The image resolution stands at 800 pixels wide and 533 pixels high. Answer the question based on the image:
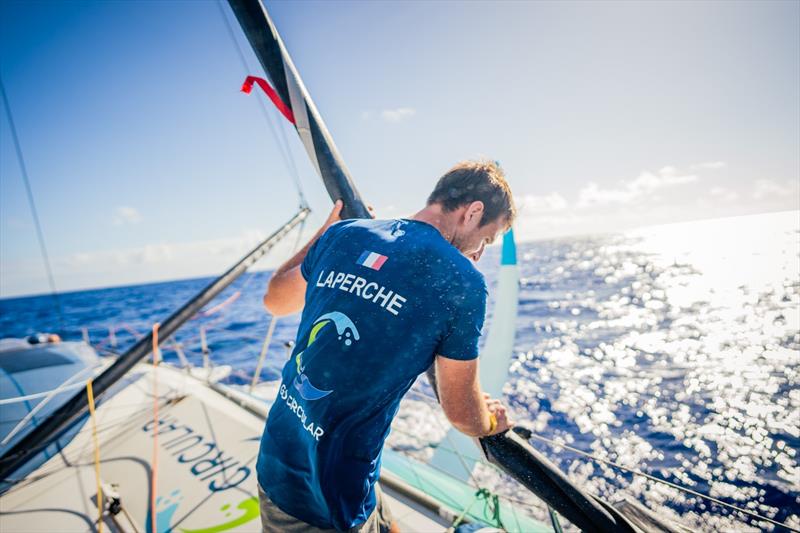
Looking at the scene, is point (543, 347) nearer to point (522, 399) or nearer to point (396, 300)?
point (522, 399)

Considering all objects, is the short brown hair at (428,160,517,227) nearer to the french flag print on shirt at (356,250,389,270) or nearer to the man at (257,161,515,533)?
the man at (257,161,515,533)

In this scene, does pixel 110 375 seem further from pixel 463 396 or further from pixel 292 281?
pixel 463 396

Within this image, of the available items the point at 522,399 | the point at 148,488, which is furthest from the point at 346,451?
the point at 522,399

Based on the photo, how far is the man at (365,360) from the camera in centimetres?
112

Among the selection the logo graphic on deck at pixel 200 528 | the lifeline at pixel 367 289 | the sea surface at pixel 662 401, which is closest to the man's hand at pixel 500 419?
the lifeline at pixel 367 289

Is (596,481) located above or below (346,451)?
below

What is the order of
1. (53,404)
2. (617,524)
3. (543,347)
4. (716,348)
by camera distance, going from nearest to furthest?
(617,524), (53,404), (716,348), (543,347)

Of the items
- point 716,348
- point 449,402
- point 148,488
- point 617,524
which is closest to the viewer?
point 449,402

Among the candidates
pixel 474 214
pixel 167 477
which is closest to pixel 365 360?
pixel 474 214

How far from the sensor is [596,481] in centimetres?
544

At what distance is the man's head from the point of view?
4.64 ft

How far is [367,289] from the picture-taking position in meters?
1.17

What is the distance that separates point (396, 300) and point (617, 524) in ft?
4.05

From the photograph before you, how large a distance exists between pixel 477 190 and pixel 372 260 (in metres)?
0.53
